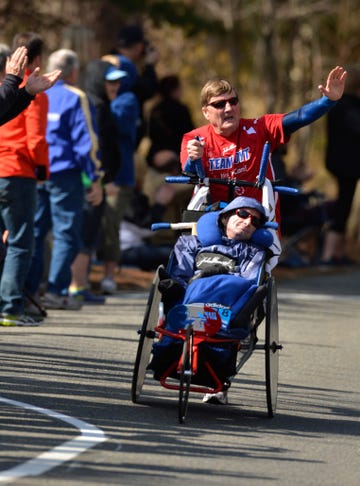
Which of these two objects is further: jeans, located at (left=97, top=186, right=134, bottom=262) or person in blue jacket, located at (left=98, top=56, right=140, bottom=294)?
jeans, located at (left=97, top=186, right=134, bottom=262)

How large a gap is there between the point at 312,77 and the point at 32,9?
12292 mm

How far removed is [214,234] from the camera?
30.0 feet

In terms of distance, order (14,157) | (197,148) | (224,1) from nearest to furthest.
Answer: (197,148) < (14,157) < (224,1)

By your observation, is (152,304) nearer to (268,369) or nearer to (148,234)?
(268,369)

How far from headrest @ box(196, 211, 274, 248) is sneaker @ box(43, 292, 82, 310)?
4.31 meters

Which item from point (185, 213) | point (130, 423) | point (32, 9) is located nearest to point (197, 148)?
A: point (185, 213)

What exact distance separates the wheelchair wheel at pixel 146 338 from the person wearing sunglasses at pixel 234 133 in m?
1.06

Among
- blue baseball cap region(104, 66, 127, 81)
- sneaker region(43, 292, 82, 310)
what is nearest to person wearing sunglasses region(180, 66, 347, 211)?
sneaker region(43, 292, 82, 310)

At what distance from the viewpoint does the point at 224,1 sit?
26672 mm

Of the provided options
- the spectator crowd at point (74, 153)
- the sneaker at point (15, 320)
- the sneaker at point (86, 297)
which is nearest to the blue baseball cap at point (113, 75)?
the spectator crowd at point (74, 153)

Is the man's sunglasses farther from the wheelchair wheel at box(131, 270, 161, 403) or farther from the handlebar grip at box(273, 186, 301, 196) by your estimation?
the wheelchair wheel at box(131, 270, 161, 403)

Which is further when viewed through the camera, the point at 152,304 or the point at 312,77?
the point at 312,77

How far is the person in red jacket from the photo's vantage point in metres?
11.9

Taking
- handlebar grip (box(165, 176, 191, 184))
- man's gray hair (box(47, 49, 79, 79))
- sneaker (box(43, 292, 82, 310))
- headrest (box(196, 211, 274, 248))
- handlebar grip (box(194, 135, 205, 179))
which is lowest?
sneaker (box(43, 292, 82, 310))
